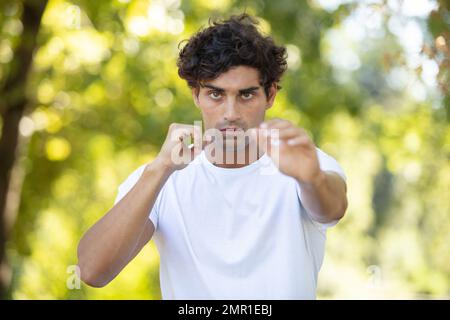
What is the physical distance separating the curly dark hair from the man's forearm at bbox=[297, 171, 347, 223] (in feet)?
1.70

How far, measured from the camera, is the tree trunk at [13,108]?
832cm

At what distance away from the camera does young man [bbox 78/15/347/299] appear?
92.0 inches

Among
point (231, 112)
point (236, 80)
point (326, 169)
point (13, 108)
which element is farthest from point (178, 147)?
point (13, 108)

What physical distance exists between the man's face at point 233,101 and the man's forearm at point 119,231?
281 millimetres

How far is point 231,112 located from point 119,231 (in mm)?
528

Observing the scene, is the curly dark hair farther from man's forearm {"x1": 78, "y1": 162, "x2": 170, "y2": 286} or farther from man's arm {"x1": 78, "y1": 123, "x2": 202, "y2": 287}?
man's forearm {"x1": 78, "y1": 162, "x2": 170, "y2": 286}

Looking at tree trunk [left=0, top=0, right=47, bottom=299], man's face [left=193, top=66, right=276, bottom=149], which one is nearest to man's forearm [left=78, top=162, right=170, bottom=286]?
man's face [left=193, top=66, right=276, bottom=149]

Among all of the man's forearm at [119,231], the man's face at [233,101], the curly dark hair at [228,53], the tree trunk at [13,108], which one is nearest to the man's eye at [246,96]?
the man's face at [233,101]

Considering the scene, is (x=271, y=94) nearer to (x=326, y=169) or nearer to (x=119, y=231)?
(x=326, y=169)

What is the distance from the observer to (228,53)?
257 cm

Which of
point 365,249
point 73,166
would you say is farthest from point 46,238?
point 365,249

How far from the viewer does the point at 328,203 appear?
221 cm

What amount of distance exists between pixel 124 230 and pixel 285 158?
60cm

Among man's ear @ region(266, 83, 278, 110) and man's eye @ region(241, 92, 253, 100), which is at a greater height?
man's ear @ region(266, 83, 278, 110)
